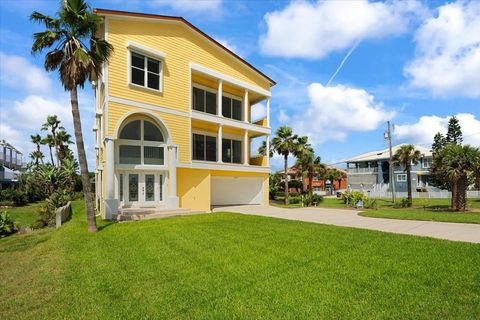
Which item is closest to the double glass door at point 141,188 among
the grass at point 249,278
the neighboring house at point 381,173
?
the grass at point 249,278

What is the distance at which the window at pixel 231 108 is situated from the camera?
26.3m

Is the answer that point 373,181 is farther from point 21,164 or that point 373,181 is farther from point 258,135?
point 21,164

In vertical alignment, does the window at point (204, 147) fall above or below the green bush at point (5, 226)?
above

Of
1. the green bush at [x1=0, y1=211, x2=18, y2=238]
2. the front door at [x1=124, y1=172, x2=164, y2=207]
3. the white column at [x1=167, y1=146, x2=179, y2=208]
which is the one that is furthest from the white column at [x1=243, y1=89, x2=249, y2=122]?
the green bush at [x1=0, y1=211, x2=18, y2=238]

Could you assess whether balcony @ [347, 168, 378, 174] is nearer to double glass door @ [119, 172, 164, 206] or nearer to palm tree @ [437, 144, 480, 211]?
palm tree @ [437, 144, 480, 211]

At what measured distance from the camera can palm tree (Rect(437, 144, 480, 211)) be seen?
21141mm

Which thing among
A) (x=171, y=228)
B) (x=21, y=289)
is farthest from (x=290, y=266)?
(x=171, y=228)

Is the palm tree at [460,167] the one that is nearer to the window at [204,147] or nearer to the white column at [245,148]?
the white column at [245,148]

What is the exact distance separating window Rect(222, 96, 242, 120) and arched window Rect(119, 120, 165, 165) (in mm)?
7780

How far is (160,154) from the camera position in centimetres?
1983

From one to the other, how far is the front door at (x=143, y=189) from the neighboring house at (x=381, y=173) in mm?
40608

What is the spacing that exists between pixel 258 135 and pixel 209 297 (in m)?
23.7

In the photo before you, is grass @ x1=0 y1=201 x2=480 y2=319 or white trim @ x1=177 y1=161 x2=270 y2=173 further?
white trim @ x1=177 y1=161 x2=270 y2=173

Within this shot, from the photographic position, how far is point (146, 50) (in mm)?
19125
